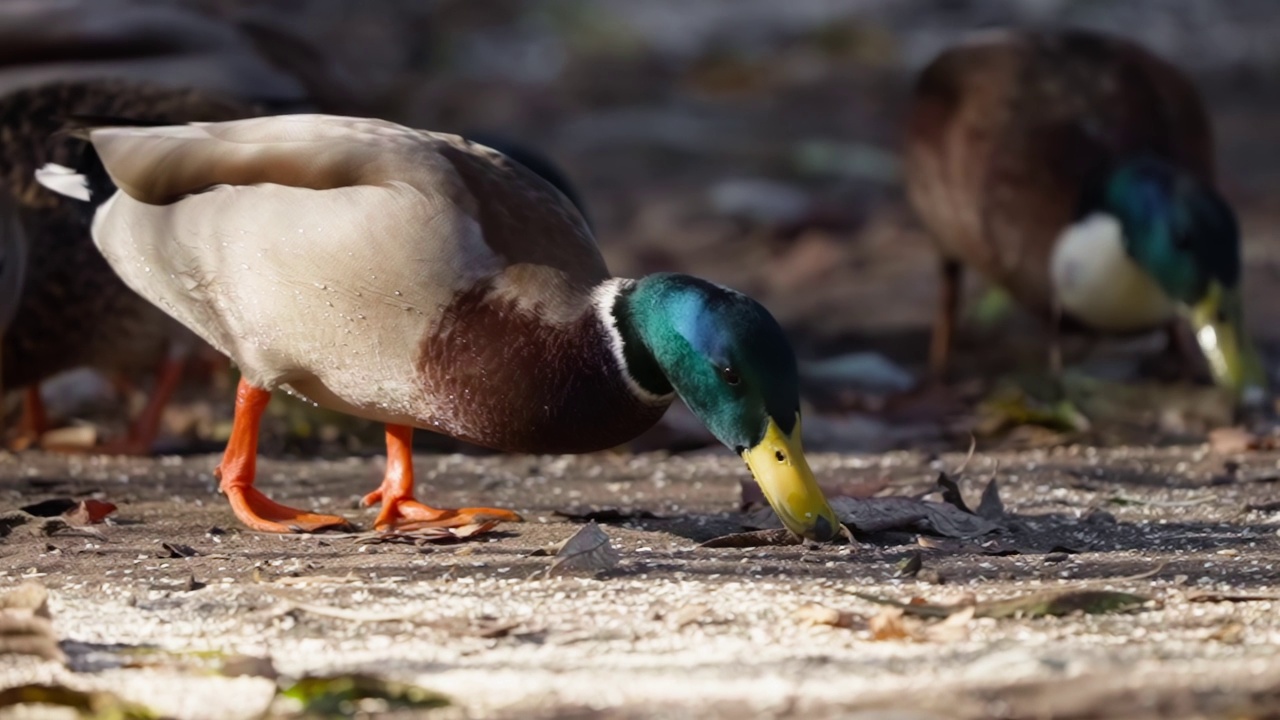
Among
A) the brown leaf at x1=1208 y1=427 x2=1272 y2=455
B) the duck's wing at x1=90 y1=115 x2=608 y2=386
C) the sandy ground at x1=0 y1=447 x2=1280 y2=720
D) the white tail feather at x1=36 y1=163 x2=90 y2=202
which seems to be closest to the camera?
the sandy ground at x1=0 y1=447 x2=1280 y2=720

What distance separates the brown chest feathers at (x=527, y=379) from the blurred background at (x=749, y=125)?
1.96 meters

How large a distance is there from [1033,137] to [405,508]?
344cm

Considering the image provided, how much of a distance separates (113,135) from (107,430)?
82.3 inches

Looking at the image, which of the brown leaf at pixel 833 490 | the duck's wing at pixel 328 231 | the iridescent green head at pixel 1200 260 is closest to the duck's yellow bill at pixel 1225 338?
the iridescent green head at pixel 1200 260

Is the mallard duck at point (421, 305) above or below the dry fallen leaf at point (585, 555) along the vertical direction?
above

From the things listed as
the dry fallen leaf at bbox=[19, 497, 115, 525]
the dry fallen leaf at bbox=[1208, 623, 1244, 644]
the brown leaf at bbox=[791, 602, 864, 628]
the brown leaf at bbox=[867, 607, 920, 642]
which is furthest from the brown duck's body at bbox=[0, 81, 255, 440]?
the dry fallen leaf at bbox=[1208, 623, 1244, 644]

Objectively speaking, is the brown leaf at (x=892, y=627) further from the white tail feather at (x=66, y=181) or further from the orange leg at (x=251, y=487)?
the white tail feather at (x=66, y=181)

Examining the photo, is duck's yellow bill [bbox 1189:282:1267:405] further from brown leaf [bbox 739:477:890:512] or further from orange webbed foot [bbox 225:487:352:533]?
orange webbed foot [bbox 225:487:352:533]

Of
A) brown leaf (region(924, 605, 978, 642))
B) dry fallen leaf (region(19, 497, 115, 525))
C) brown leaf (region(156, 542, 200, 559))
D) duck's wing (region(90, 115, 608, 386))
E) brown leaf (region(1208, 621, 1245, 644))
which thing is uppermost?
duck's wing (region(90, 115, 608, 386))

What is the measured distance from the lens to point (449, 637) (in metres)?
3.09

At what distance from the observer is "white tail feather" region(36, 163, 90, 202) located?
16.0 feet

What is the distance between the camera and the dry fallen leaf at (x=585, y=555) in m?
3.58

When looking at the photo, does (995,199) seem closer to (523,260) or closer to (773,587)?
(523,260)

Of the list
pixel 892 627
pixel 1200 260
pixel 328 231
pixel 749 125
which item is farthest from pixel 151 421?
pixel 749 125
